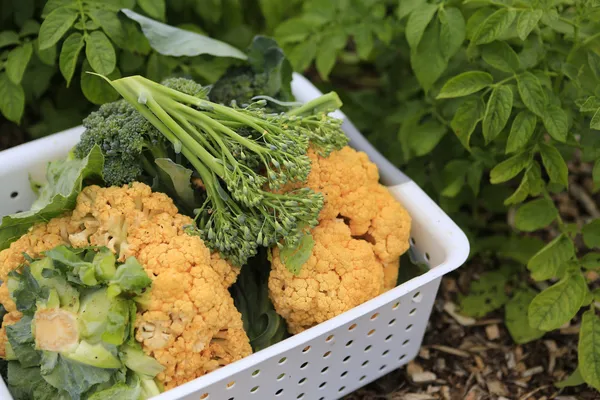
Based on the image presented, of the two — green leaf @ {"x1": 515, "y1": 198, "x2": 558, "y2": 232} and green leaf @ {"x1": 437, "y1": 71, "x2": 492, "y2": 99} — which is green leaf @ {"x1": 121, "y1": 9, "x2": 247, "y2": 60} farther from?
green leaf @ {"x1": 515, "y1": 198, "x2": 558, "y2": 232}

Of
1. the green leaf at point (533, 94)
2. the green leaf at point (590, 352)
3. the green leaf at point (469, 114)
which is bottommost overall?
the green leaf at point (590, 352)

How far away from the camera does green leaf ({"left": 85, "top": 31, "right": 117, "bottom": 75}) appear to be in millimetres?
1603

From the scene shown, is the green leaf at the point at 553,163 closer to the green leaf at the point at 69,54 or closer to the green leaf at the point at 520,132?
the green leaf at the point at 520,132

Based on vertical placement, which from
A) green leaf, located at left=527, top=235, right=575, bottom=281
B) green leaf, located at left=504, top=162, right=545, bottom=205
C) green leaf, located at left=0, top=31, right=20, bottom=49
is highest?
green leaf, located at left=0, top=31, right=20, bottom=49

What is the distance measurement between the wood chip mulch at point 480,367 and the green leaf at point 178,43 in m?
0.96

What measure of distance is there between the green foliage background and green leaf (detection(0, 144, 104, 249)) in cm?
28

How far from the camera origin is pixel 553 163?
5.33 ft

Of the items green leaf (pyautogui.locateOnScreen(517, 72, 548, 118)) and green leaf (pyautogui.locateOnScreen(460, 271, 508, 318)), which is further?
green leaf (pyautogui.locateOnScreen(460, 271, 508, 318))

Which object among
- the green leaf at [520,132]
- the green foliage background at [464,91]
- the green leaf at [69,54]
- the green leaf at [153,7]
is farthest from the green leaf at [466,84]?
the green leaf at [69,54]

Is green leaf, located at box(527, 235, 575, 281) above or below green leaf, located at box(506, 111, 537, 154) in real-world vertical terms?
below

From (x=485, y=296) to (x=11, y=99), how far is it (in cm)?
141

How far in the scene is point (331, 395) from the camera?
1604 mm

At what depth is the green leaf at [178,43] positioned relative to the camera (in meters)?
1.73

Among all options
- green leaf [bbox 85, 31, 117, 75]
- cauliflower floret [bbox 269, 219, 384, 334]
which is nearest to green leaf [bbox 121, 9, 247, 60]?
green leaf [bbox 85, 31, 117, 75]
